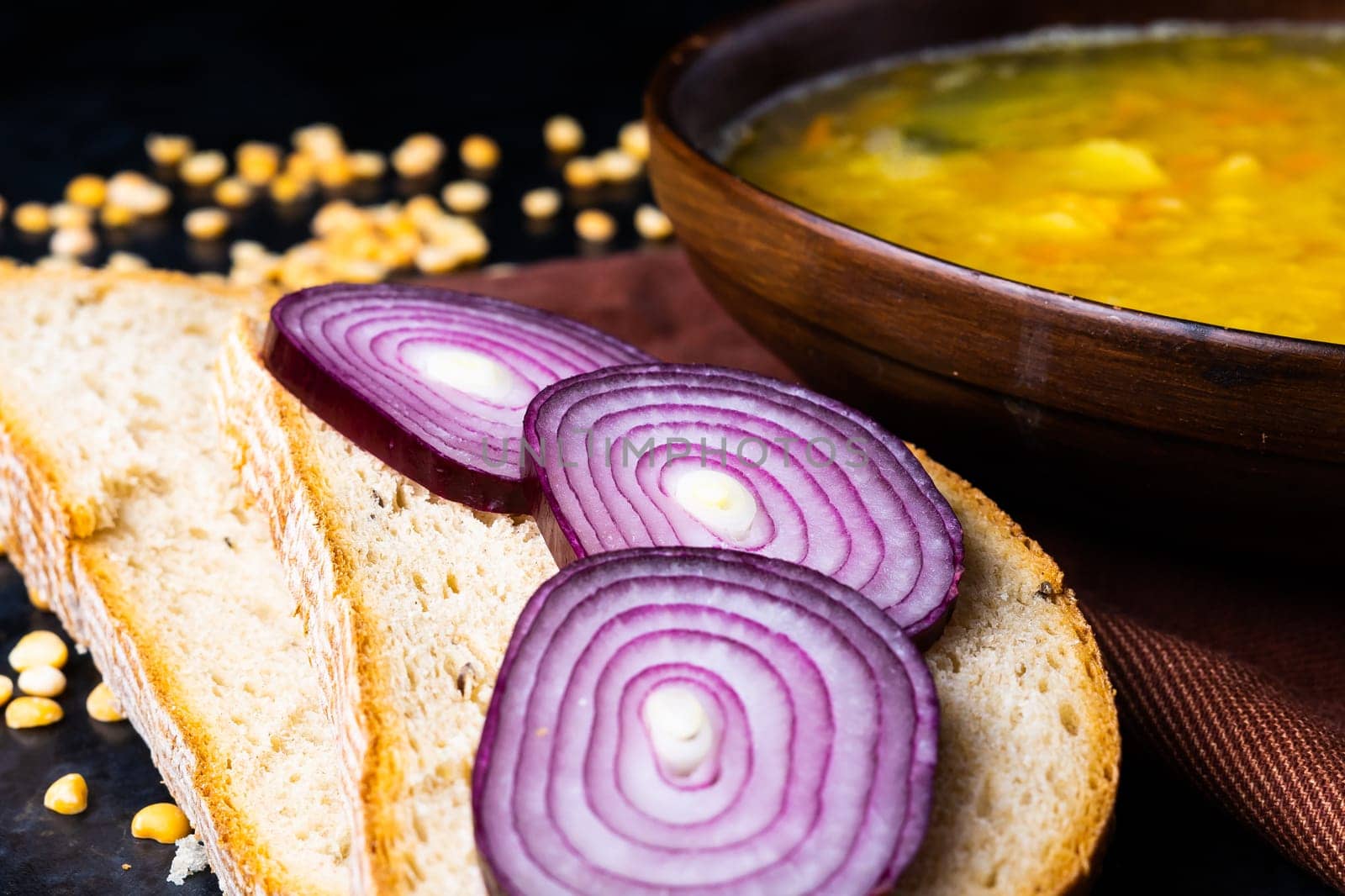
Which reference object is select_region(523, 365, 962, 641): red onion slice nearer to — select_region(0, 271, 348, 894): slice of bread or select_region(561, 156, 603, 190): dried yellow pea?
select_region(0, 271, 348, 894): slice of bread

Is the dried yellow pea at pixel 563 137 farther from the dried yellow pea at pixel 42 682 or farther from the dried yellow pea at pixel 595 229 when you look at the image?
the dried yellow pea at pixel 42 682

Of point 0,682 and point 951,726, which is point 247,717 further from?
point 951,726

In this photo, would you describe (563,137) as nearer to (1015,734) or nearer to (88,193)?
(88,193)

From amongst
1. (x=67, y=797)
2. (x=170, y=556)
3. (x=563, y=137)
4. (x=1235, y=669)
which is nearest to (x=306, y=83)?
(x=563, y=137)

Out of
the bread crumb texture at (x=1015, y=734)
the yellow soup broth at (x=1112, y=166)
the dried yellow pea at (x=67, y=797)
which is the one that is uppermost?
the yellow soup broth at (x=1112, y=166)

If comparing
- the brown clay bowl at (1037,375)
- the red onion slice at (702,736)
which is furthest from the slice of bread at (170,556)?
the brown clay bowl at (1037,375)

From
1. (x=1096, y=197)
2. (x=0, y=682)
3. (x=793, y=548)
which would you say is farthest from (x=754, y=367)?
(x=0, y=682)

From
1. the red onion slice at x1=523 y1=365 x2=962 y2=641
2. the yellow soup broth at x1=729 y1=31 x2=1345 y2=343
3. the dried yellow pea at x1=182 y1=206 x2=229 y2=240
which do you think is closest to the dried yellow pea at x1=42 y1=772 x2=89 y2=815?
the red onion slice at x1=523 y1=365 x2=962 y2=641
